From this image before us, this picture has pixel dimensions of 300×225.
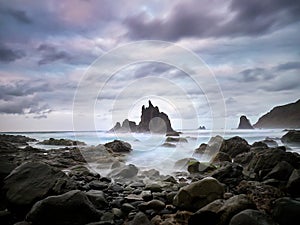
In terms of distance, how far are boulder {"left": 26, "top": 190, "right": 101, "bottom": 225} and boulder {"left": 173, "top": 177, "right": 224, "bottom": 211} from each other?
1.91 metres

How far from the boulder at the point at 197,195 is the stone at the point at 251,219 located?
54.0 inches

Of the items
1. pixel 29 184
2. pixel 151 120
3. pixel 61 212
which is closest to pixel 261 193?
pixel 61 212

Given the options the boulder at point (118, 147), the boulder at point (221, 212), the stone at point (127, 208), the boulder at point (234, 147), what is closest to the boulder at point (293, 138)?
the boulder at point (234, 147)

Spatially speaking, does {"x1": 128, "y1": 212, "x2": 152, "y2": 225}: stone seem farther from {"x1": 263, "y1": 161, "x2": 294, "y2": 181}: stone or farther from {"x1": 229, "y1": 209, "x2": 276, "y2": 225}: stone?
{"x1": 263, "y1": 161, "x2": 294, "y2": 181}: stone

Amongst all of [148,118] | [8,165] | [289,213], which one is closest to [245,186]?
[289,213]

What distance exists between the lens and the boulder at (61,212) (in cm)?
413

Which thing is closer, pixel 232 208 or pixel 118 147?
pixel 232 208

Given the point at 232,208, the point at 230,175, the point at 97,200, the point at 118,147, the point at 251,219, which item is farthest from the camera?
the point at 118,147

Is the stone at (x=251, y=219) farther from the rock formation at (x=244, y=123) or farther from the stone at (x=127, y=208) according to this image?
the rock formation at (x=244, y=123)

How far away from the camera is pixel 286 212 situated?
396 cm

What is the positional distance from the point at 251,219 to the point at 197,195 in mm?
1650

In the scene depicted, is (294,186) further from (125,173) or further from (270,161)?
(125,173)

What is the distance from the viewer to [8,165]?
651cm

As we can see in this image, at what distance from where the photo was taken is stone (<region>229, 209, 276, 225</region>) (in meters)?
3.53
